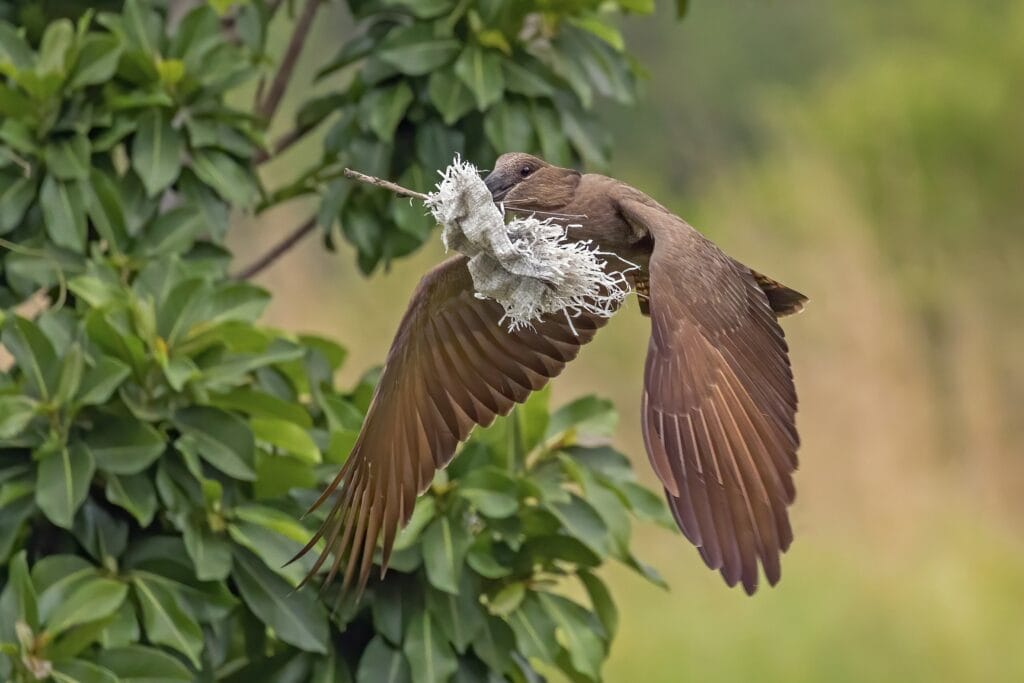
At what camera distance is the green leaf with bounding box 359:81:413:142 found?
3.55 meters

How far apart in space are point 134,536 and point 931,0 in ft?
32.7

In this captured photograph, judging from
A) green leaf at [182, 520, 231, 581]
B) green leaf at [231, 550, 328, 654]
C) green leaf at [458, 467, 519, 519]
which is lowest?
green leaf at [231, 550, 328, 654]

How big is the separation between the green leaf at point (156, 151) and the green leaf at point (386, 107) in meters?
0.39

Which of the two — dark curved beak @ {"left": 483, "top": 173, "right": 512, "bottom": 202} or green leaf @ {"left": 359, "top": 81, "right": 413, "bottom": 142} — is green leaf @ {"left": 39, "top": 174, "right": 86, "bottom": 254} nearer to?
green leaf @ {"left": 359, "top": 81, "right": 413, "bottom": 142}

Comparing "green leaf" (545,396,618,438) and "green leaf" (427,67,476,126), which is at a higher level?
"green leaf" (427,67,476,126)

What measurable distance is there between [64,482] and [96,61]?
89cm

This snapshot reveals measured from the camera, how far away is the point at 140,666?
3025mm

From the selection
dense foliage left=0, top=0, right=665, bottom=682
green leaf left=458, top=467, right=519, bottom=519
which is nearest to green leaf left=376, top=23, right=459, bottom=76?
dense foliage left=0, top=0, right=665, bottom=682

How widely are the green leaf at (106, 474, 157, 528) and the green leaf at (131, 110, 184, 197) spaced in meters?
0.60

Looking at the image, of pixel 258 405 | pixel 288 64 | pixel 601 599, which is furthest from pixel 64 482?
pixel 288 64

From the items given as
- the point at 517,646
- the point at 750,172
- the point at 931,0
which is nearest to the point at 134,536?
the point at 517,646

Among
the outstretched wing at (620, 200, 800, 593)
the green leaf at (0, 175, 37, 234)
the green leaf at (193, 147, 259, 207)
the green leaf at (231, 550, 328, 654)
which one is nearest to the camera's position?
the outstretched wing at (620, 200, 800, 593)

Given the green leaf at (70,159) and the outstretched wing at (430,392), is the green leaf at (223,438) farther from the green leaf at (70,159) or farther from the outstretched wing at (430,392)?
the green leaf at (70,159)

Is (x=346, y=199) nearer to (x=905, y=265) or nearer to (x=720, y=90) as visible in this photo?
(x=905, y=265)
